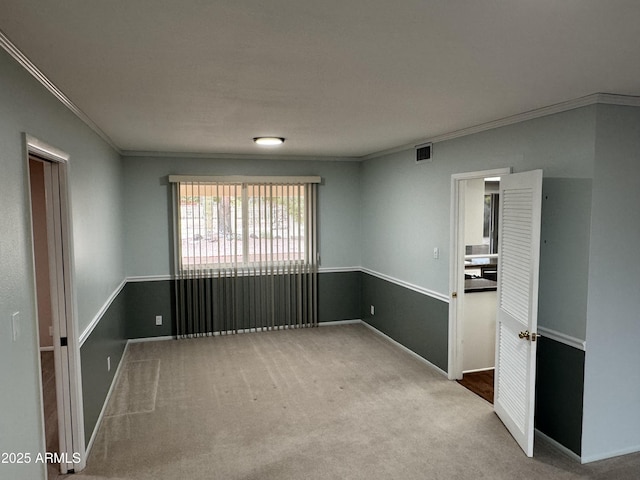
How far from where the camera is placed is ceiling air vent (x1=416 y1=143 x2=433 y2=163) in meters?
4.64

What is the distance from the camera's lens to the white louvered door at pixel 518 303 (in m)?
2.99

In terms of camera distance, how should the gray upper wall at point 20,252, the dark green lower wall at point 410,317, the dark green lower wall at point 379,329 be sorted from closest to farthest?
the gray upper wall at point 20,252, the dark green lower wall at point 379,329, the dark green lower wall at point 410,317

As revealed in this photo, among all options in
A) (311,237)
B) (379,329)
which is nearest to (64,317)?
(311,237)

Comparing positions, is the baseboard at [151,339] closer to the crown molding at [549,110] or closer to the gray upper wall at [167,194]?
the gray upper wall at [167,194]

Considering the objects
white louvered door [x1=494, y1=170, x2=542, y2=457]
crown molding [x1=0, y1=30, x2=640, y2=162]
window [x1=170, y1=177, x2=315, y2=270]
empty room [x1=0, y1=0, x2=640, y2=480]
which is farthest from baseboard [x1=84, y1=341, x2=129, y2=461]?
white louvered door [x1=494, y1=170, x2=542, y2=457]

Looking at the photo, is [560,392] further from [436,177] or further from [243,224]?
[243,224]

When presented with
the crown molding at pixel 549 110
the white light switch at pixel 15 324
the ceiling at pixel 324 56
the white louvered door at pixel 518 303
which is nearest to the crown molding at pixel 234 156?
the crown molding at pixel 549 110

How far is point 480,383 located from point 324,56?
358 cm

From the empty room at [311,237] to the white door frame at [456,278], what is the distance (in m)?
0.02

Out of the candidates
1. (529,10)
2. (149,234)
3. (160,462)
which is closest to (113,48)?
(529,10)

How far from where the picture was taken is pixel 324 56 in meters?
2.02

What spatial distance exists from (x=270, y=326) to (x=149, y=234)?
2001mm

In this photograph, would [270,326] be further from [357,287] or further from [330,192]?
[330,192]

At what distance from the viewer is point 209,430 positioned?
11.2 feet
